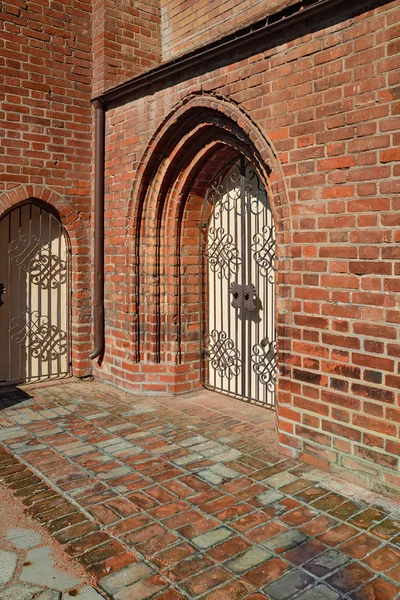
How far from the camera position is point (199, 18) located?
233 inches

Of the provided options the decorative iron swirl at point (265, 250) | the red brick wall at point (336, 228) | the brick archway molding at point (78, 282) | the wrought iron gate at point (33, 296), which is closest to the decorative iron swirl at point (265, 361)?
the decorative iron swirl at point (265, 250)

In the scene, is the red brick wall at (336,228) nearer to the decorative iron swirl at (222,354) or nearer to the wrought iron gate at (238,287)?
the wrought iron gate at (238,287)

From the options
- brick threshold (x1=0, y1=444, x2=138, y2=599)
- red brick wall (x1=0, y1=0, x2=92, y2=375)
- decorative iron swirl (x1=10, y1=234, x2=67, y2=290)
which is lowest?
brick threshold (x1=0, y1=444, x2=138, y2=599)

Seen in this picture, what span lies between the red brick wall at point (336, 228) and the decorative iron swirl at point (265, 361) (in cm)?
102

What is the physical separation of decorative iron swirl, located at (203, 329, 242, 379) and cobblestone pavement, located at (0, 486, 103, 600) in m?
2.85

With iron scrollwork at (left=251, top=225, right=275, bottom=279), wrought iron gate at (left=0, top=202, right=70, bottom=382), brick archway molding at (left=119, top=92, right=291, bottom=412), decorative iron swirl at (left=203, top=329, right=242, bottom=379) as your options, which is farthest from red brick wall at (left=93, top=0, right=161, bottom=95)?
decorative iron swirl at (left=203, top=329, right=242, bottom=379)

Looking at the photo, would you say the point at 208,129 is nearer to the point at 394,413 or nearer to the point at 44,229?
the point at 44,229

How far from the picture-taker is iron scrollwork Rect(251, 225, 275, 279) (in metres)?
5.01

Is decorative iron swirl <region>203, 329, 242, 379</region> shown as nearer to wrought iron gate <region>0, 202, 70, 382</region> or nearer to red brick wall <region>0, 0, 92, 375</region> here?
red brick wall <region>0, 0, 92, 375</region>

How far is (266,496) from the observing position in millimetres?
3357

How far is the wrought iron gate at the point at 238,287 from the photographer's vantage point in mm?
5121

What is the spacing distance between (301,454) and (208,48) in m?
3.49

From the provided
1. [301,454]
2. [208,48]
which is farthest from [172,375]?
[208,48]

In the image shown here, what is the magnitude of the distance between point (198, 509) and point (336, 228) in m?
2.05
